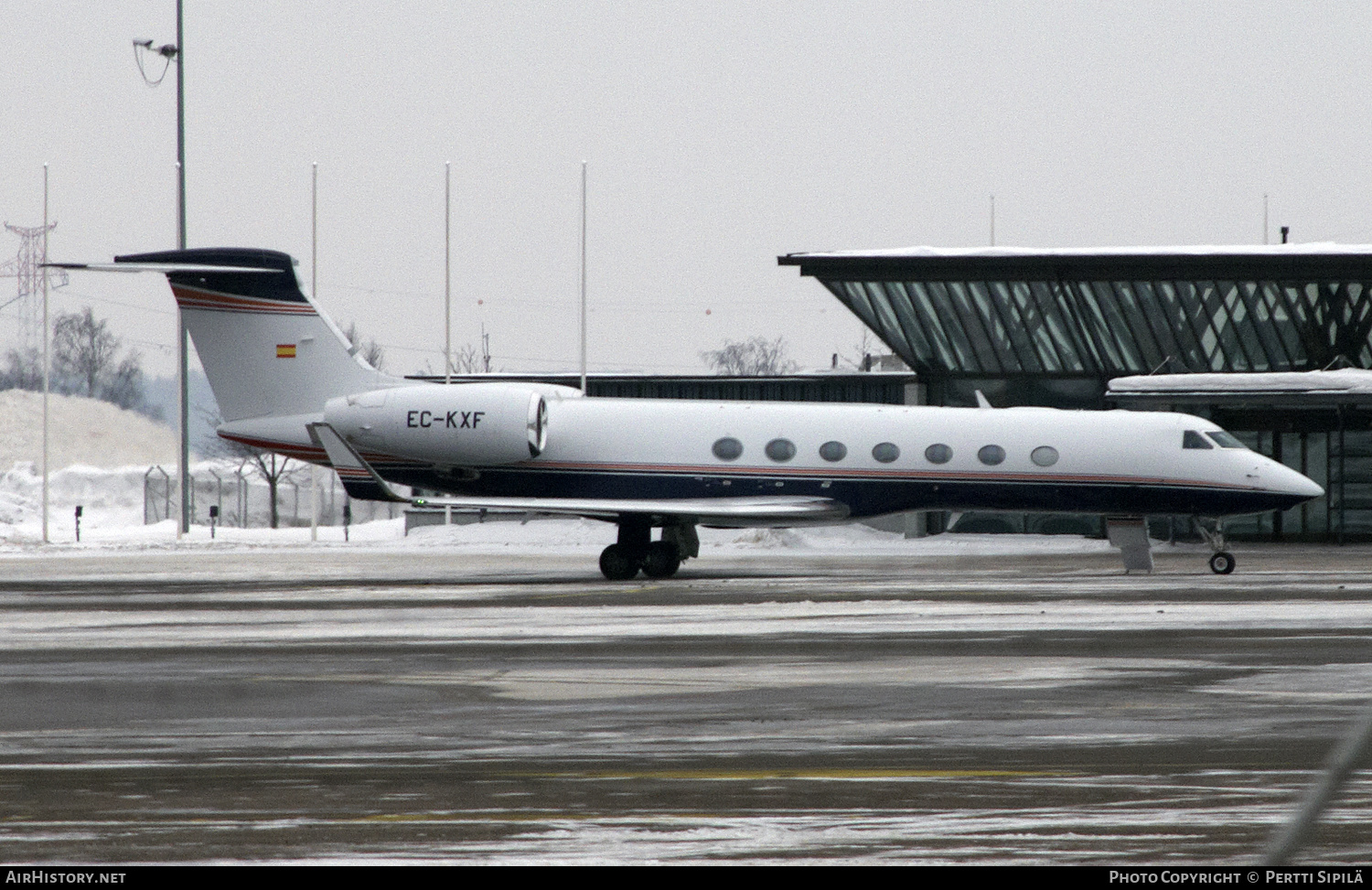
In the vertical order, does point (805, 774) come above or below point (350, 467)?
below

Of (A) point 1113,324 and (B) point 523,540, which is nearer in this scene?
(A) point 1113,324

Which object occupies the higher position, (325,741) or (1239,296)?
(1239,296)

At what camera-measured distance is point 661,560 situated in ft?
89.5

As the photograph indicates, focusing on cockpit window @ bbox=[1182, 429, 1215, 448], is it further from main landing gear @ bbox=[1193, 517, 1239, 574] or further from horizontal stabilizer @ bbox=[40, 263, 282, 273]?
horizontal stabilizer @ bbox=[40, 263, 282, 273]

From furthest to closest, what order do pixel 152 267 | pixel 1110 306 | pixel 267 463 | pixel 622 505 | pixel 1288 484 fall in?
1. pixel 267 463
2. pixel 1110 306
3. pixel 152 267
4. pixel 1288 484
5. pixel 622 505

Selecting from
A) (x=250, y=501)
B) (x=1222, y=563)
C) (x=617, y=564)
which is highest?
(x=1222, y=563)


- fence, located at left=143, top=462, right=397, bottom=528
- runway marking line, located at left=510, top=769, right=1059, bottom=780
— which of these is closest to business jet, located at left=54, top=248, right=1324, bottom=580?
runway marking line, located at left=510, top=769, right=1059, bottom=780

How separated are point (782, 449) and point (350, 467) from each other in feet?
22.2

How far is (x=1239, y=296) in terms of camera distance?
129 feet

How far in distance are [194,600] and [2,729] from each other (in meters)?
12.1

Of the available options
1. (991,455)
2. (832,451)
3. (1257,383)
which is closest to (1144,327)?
(1257,383)

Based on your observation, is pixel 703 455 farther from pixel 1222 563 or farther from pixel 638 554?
pixel 1222 563

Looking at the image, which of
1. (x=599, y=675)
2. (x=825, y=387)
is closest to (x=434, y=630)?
(x=599, y=675)
